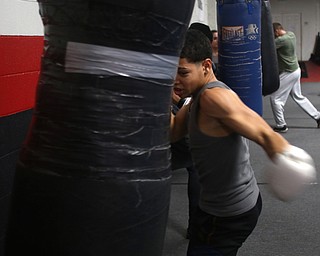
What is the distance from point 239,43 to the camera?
8.92 feet

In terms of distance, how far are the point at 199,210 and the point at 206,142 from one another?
11.5 inches

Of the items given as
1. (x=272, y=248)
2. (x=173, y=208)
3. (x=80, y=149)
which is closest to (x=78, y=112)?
(x=80, y=149)

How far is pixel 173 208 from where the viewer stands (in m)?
3.32

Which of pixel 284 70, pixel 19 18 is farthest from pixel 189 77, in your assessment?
pixel 284 70

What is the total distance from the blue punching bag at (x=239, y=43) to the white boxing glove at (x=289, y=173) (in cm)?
160

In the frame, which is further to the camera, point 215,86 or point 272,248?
point 272,248

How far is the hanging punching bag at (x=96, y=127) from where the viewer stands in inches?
40.9

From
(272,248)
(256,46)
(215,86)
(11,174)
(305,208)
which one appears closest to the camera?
(215,86)

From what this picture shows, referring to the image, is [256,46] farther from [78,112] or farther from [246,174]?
[78,112]

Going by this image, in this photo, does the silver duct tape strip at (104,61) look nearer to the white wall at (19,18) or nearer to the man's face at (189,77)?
the man's face at (189,77)

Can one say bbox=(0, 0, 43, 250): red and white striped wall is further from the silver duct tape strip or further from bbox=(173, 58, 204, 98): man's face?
the silver duct tape strip

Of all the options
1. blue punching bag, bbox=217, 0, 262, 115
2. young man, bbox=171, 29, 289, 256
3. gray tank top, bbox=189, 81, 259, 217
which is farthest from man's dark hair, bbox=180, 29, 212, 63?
blue punching bag, bbox=217, 0, 262, 115

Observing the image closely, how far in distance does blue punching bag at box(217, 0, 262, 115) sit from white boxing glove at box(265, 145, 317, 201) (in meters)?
1.60

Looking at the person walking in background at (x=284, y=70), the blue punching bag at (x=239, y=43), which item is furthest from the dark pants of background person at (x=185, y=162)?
the person walking in background at (x=284, y=70)
